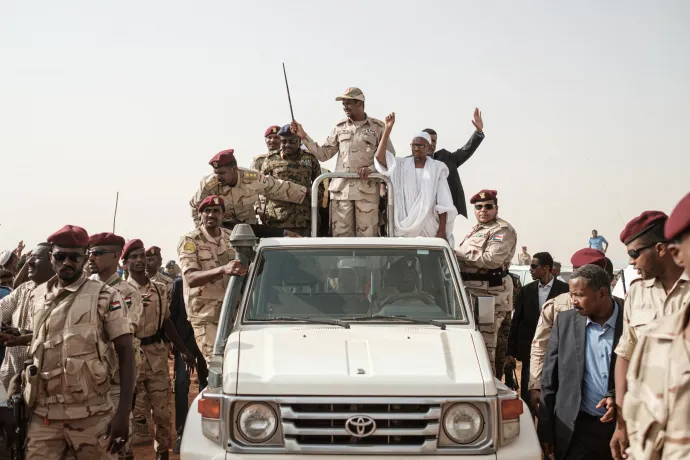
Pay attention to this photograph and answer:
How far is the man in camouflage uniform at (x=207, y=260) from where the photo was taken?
6.76 m

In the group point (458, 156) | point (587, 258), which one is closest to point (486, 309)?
point (587, 258)

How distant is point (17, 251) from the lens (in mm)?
12609

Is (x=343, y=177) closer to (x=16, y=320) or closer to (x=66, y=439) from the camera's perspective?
(x=16, y=320)

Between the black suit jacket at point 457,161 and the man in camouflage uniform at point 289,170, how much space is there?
1299 millimetres

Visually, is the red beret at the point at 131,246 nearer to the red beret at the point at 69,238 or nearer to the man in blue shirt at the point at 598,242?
the red beret at the point at 69,238

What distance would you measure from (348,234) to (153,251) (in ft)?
12.7

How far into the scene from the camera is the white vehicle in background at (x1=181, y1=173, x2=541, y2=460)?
14.0 ft

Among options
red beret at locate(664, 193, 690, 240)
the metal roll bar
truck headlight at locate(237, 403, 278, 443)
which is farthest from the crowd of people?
truck headlight at locate(237, 403, 278, 443)

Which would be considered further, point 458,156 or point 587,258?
point 458,156

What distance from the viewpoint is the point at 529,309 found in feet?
28.2

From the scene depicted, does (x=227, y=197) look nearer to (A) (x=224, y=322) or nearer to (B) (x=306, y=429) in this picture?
(A) (x=224, y=322)

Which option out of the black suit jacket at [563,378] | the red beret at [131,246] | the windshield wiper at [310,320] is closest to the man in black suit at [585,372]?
the black suit jacket at [563,378]

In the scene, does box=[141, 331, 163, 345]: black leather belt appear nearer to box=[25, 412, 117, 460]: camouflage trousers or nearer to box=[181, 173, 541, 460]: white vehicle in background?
box=[181, 173, 541, 460]: white vehicle in background

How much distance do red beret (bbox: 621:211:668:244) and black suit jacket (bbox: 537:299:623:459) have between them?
86 cm
